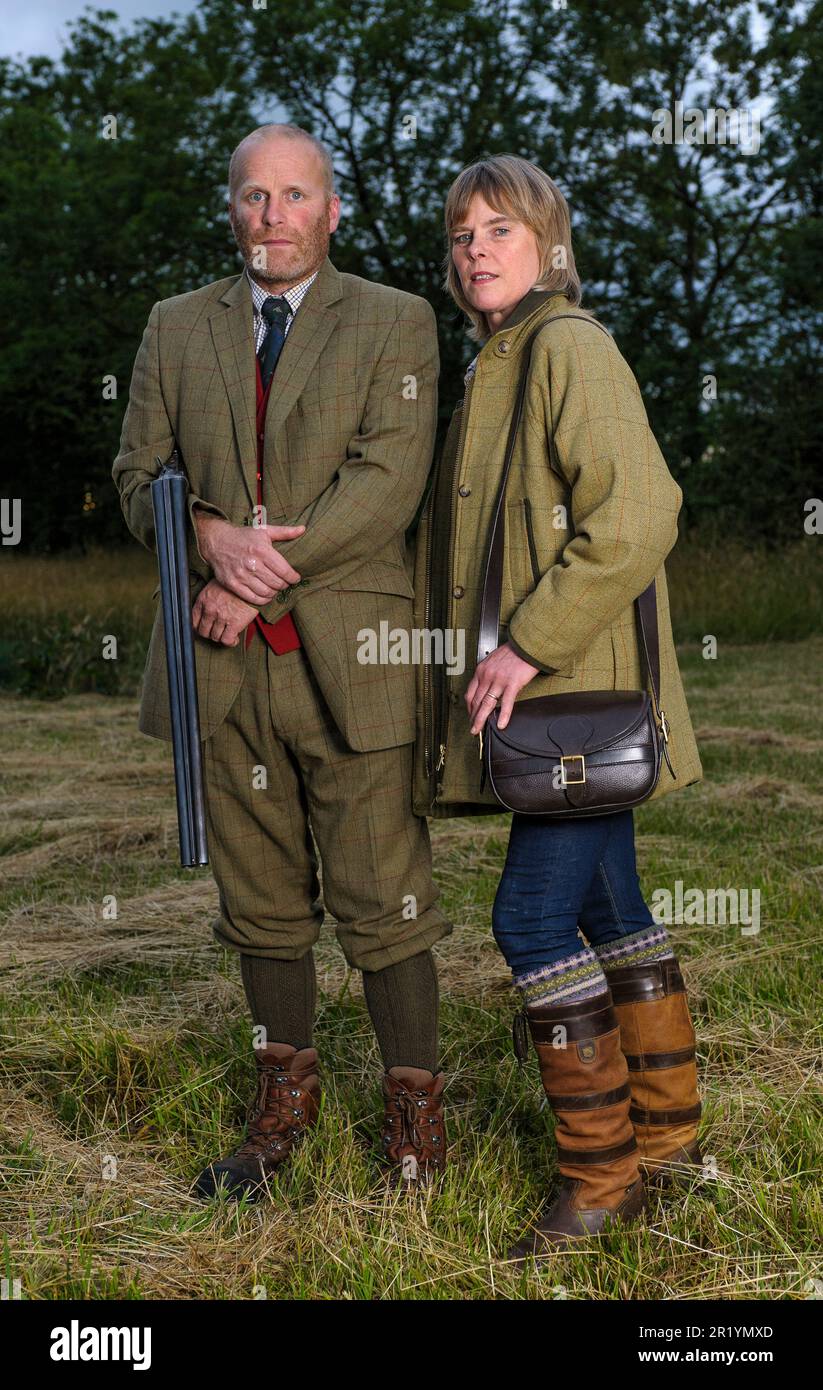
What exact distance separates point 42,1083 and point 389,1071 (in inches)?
32.4

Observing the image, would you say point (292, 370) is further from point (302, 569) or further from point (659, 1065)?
point (659, 1065)

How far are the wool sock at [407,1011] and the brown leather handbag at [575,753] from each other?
54cm

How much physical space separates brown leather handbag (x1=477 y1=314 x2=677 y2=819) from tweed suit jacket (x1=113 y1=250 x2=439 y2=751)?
0.35 metres

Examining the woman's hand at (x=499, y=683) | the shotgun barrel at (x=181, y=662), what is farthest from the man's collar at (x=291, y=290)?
the woman's hand at (x=499, y=683)

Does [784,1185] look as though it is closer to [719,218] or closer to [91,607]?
[91,607]

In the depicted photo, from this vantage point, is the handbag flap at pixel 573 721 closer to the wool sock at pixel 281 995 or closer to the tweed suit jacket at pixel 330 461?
the tweed suit jacket at pixel 330 461

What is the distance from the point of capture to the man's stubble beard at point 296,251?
7.73 ft

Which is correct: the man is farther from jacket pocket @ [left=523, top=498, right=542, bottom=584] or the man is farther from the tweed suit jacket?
jacket pocket @ [left=523, top=498, right=542, bottom=584]

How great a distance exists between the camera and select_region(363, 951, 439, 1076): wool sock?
248 cm

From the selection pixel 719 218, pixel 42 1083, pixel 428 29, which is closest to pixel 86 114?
pixel 428 29

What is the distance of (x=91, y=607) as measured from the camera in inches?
457

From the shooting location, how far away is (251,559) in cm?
228

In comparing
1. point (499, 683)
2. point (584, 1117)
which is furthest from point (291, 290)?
point (584, 1117)
